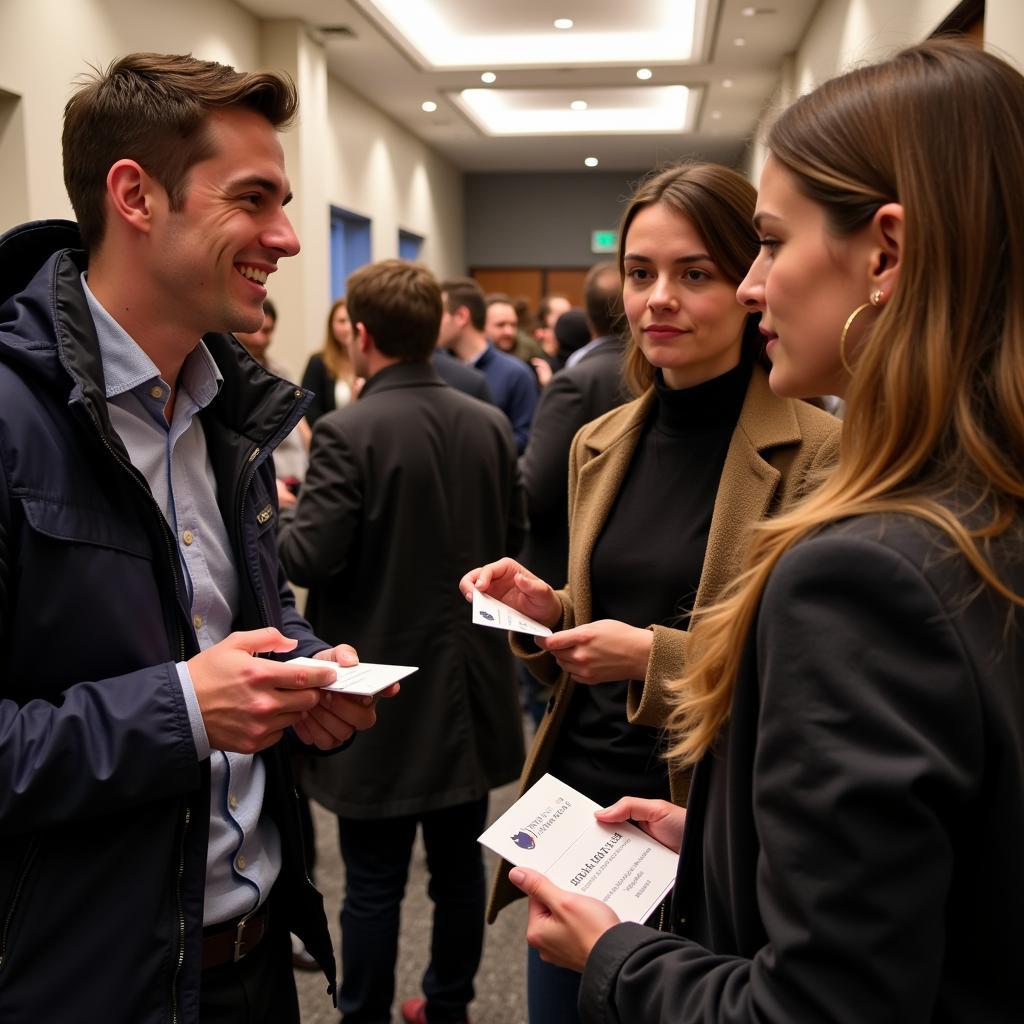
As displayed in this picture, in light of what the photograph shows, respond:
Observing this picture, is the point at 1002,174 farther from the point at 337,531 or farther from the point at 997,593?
the point at 337,531

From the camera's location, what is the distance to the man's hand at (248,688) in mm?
1242

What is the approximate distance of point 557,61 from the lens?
9383 millimetres

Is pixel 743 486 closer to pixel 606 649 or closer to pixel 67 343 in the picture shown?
pixel 606 649

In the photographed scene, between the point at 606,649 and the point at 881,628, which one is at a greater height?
the point at 881,628

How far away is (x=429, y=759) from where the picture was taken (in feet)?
8.39

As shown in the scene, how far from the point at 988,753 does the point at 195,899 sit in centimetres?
98

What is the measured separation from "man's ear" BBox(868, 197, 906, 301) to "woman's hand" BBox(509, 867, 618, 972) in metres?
0.67

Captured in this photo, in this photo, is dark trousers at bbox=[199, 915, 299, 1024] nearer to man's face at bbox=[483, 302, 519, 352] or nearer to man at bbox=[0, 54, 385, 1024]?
man at bbox=[0, 54, 385, 1024]

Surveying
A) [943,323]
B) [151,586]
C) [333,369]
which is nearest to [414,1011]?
[151,586]

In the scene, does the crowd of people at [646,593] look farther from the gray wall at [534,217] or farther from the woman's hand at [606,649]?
the gray wall at [534,217]

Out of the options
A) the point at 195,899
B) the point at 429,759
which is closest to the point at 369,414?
the point at 429,759

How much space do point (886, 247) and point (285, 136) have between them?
7858mm

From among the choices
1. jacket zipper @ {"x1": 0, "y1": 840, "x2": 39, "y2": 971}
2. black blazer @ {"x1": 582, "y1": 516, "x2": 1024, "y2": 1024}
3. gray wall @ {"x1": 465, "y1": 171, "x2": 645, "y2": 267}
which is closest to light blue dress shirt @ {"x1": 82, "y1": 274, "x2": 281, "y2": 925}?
jacket zipper @ {"x1": 0, "y1": 840, "x2": 39, "y2": 971}

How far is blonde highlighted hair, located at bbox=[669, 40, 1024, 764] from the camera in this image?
2.76 ft
